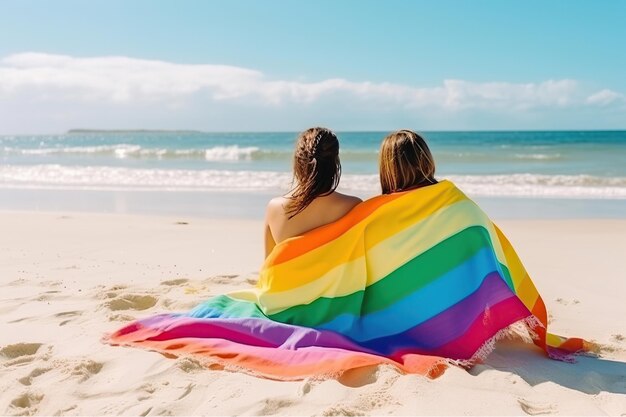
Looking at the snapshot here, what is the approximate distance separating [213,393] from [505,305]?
171cm

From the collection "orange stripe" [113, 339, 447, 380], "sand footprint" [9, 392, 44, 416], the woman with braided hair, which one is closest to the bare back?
the woman with braided hair

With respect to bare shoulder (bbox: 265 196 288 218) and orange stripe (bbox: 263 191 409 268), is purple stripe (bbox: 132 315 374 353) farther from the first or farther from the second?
bare shoulder (bbox: 265 196 288 218)

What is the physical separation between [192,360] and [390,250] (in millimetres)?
1275

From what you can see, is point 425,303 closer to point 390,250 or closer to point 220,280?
point 390,250

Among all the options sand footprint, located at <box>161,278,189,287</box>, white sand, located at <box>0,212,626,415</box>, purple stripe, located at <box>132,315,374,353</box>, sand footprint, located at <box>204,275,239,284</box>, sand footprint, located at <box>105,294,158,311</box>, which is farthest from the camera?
sand footprint, located at <box>204,275,239,284</box>

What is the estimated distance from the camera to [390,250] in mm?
3834

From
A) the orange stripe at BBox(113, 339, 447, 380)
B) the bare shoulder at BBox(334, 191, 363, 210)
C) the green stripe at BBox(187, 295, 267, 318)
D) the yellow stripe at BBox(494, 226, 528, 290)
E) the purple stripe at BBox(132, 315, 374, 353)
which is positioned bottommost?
the orange stripe at BBox(113, 339, 447, 380)

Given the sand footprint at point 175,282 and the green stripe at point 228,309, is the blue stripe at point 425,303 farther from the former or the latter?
the sand footprint at point 175,282

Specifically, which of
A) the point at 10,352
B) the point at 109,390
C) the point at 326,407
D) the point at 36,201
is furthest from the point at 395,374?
the point at 36,201

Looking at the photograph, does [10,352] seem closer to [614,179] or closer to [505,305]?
[505,305]

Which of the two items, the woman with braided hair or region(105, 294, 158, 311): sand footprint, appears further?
region(105, 294, 158, 311): sand footprint

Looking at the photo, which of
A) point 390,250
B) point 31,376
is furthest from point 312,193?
point 31,376

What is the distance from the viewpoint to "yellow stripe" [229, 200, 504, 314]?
3.80m

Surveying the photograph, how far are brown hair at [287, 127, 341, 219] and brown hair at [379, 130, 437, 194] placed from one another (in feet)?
0.97
